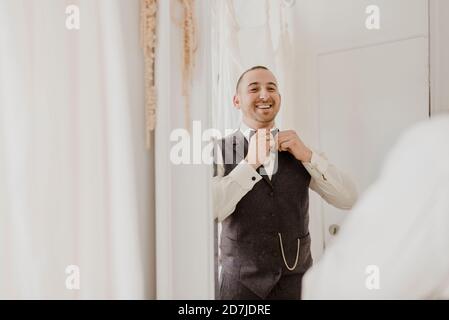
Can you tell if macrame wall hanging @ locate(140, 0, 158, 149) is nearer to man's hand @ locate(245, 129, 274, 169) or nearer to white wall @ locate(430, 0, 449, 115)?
man's hand @ locate(245, 129, 274, 169)

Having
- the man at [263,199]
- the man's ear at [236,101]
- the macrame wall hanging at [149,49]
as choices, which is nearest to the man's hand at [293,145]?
the man at [263,199]

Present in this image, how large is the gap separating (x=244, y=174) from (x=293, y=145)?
0.14 metres

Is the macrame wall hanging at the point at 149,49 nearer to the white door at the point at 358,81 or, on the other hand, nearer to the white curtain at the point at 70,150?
the white curtain at the point at 70,150

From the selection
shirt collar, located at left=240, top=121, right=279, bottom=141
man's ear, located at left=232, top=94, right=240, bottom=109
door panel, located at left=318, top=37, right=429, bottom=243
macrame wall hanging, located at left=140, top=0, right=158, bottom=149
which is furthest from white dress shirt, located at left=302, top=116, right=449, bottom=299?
macrame wall hanging, located at left=140, top=0, right=158, bottom=149

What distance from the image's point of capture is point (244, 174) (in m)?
1.11

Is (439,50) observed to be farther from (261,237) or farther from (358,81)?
(261,237)

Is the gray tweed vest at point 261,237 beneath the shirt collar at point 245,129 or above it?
beneath

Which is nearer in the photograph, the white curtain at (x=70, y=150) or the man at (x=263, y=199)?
the white curtain at (x=70, y=150)

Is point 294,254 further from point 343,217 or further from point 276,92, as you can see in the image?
point 276,92

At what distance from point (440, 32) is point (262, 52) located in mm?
427

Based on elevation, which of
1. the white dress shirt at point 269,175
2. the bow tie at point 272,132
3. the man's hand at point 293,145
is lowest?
Answer: the white dress shirt at point 269,175

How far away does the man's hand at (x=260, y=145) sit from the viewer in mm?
1116

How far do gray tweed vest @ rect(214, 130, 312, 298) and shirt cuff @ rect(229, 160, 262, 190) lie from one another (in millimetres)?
12
